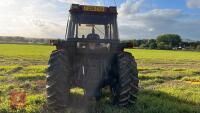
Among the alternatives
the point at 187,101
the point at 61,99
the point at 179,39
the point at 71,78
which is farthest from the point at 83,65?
the point at 179,39

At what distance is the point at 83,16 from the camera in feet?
33.7

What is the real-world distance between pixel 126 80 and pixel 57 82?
169 cm

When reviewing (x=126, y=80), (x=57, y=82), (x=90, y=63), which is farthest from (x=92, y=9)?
(x=57, y=82)

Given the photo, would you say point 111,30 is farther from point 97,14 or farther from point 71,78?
point 71,78

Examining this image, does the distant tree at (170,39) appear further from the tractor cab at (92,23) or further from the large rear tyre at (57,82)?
the large rear tyre at (57,82)

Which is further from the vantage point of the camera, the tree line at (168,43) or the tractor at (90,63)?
the tree line at (168,43)

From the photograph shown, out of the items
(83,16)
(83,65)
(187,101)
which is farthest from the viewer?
(187,101)

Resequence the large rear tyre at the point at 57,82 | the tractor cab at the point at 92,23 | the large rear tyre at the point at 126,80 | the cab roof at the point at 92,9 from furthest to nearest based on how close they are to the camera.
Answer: the tractor cab at the point at 92,23 → the cab roof at the point at 92,9 → the large rear tyre at the point at 126,80 → the large rear tyre at the point at 57,82

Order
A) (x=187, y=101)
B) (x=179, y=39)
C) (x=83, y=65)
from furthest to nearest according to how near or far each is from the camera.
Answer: (x=179, y=39) → (x=187, y=101) → (x=83, y=65)

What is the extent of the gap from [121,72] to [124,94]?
555mm

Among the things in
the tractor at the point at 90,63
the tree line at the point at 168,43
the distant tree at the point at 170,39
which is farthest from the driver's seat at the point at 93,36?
the distant tree at the point at 170,39

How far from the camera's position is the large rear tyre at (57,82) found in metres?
9.01

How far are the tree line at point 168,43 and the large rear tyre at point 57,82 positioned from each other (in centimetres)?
8237

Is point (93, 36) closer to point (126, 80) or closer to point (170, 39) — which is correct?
point (126, 80)
